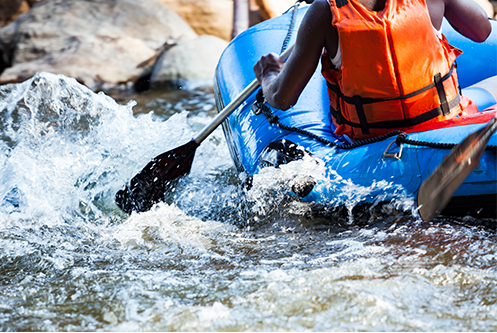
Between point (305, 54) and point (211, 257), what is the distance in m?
0.84

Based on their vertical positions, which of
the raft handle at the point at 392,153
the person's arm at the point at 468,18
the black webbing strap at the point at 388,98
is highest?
the person's arm at the point at 468,18

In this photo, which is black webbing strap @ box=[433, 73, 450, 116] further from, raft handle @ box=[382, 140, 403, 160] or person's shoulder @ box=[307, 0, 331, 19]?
person's shoulder @ box=[307, 0, 331, 19]

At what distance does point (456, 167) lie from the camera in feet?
4.93

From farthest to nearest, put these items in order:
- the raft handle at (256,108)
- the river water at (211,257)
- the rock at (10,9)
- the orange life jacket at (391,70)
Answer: the rock at (10,9), the raft handle at (256,108), the orange life jacket at (391,70), the river water at (211,257)

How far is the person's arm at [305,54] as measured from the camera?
1774 millimetres

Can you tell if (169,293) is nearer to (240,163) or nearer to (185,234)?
(185,234)

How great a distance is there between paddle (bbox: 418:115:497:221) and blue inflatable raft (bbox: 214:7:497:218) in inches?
6.9

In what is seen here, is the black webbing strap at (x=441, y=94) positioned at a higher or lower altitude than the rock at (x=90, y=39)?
higher

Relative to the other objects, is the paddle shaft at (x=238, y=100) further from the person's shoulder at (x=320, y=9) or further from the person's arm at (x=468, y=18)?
the person's arm at (x=468, y=18)

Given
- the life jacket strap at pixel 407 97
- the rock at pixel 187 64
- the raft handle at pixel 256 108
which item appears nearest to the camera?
the life jacket strap at pixel 407 97

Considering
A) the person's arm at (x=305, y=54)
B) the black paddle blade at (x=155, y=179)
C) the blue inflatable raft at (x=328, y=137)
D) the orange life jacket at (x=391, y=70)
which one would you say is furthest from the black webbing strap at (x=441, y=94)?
the black paddle blade at (x=155, y=179)

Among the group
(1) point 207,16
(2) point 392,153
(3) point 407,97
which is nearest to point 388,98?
(3) point 407,97

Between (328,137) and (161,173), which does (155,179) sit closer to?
(161,173)

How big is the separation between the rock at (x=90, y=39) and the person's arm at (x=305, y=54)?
3.62 metres
